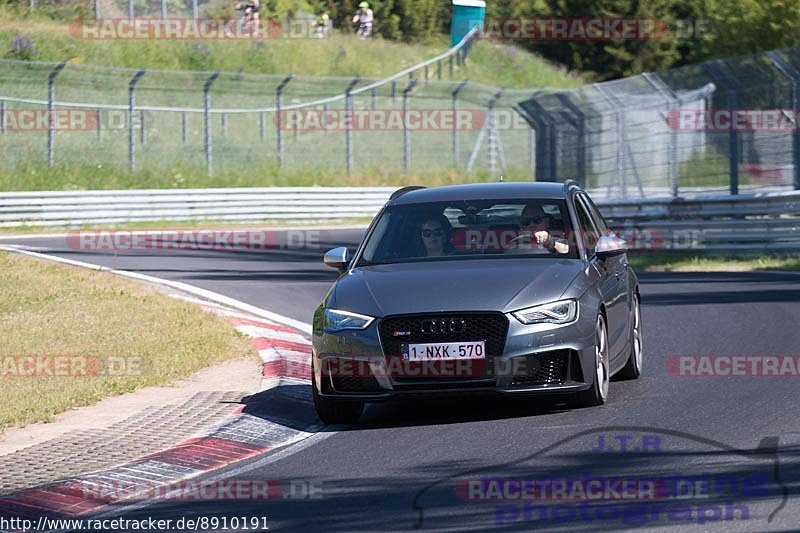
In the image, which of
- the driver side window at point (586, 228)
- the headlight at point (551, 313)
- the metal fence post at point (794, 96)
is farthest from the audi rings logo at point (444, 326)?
the metal fence post at point (794, 96)

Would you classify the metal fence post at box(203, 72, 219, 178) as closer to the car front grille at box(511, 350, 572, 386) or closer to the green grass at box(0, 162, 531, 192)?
the green grass at box(0, 162, 531, 192)

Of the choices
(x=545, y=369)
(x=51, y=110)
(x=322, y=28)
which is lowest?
(x=51, y=110)

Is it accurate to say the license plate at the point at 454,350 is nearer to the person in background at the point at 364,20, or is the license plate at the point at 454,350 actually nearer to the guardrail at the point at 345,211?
the guardrail at the point at 345,211

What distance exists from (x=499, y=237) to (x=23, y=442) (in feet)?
11.7

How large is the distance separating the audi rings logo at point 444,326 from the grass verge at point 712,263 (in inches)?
520

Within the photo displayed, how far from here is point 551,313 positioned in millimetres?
9055

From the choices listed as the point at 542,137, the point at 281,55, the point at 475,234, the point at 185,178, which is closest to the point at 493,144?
the point at 185,178

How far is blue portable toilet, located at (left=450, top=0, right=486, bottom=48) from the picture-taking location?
61.1m

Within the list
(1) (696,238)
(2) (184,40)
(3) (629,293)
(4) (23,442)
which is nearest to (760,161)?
(1) (696,238)

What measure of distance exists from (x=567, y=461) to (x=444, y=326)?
1.49 meters

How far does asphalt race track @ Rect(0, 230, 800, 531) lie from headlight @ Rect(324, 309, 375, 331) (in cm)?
69

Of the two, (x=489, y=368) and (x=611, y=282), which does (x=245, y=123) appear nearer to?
(x=611, y=282)

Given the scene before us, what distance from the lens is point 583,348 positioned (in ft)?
29.8

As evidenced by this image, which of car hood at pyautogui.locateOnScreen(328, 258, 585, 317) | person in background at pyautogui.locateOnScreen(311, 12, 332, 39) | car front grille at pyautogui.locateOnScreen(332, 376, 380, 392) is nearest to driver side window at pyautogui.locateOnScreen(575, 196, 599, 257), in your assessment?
car hood at pyautogui.locateOnScreen(328, 258, 585, 317)
